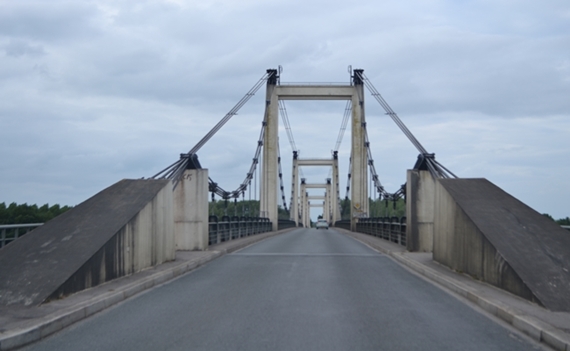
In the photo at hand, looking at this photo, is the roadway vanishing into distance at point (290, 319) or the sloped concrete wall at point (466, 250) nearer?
the roadway vanishing into distance at point (290, 319)

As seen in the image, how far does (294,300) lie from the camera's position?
357 inches

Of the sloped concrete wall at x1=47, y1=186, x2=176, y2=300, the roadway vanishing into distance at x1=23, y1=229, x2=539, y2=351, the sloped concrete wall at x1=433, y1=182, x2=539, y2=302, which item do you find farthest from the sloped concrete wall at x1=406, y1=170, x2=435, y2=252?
the sloped concrete wall at x1=47, y1=186, x2=176, y2=300

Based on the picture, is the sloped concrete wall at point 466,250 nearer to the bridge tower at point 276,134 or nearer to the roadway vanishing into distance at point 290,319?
the roadway vanishing into distance at point 290,319

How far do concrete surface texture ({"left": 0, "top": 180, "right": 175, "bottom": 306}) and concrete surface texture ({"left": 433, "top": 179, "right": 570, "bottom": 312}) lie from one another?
6.26m

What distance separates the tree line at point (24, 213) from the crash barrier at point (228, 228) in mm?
8164

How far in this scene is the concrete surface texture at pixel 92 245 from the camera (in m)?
8.75

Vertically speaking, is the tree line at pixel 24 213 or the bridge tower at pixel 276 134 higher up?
the bridge tower at pixel 276 134

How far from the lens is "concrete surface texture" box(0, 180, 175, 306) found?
8.75m

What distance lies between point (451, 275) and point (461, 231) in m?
0.87

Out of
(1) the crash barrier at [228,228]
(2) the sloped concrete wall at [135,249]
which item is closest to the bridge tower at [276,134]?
(1) the crash barrier at [228,228]

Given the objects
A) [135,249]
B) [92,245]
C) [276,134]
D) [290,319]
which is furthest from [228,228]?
[276,134]

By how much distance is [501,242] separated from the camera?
10.1m

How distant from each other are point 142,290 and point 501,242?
19.7 ft

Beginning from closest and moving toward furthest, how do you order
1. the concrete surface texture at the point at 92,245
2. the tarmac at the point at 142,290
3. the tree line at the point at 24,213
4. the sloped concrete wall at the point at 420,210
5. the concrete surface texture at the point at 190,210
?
1. the tarmac at the point at 142,290
2. the concrete surface texture at the point at 92,245
3. the sloped concrete wall at the point at 420,210
4. the concrete surface texture at the point at 190,210
5. the tree line at the point at 24,213
